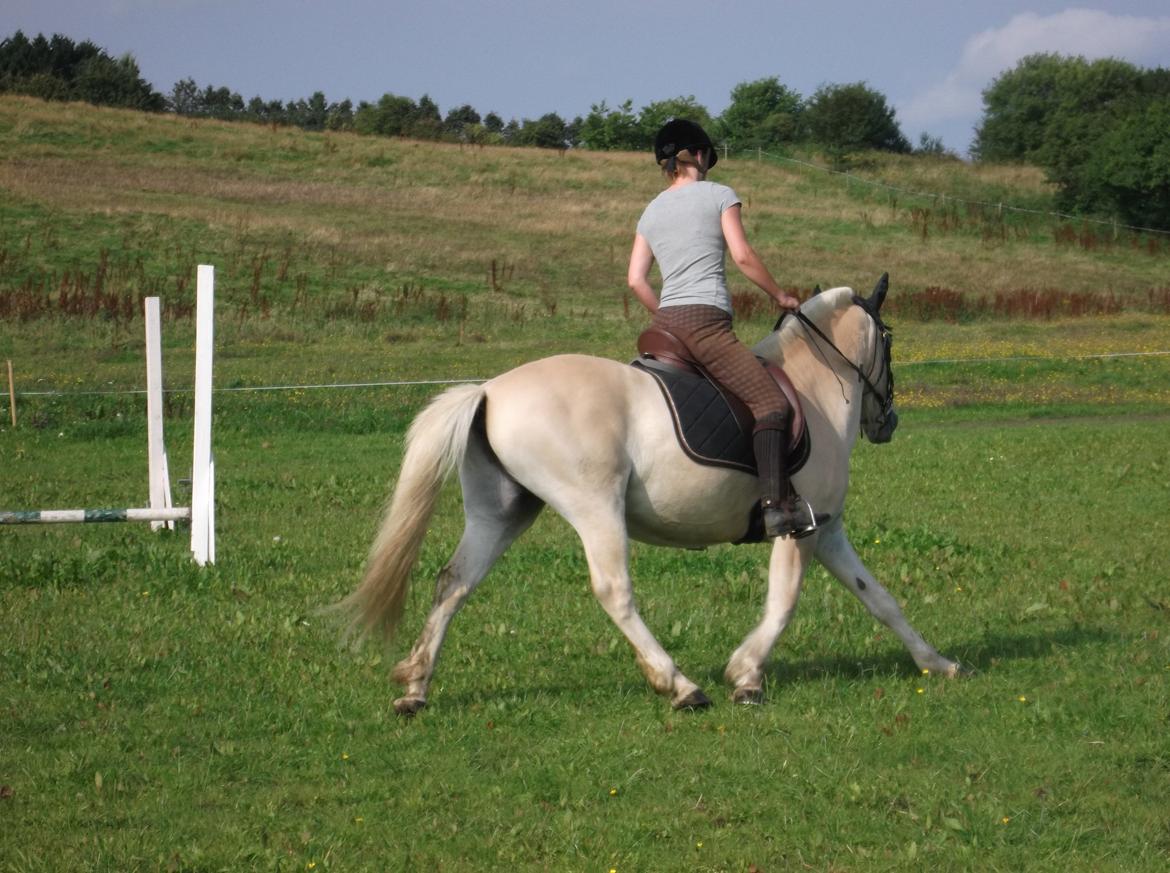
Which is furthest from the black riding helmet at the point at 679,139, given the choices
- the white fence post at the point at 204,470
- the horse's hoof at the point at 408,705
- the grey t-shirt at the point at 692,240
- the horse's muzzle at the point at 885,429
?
the white fence post at the point at 204,470

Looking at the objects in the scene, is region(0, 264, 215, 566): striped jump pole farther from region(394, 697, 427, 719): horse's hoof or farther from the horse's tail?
region(394, 697, 427, 719): horse's hoof

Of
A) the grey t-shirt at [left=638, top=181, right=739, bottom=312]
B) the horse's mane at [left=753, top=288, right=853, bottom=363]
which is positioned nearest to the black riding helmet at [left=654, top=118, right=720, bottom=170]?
the grey t-shirt at [left=638, top=181, right=739, bottom=312]

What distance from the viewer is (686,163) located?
23.9ft

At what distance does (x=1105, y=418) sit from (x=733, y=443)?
60.1 ft

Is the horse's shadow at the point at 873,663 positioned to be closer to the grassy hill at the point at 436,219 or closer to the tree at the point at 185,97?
the grassy hill at the point at 436,219

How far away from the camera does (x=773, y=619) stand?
7164 millimetres

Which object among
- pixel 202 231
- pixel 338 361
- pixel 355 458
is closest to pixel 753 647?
pixel 355 458

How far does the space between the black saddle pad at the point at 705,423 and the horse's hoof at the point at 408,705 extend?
5.86 feet

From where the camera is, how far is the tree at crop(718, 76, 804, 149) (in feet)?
341

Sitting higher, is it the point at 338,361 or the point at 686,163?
the point at 686,163

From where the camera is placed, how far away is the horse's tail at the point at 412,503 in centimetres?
659

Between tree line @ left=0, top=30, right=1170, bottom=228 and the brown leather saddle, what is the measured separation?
5731 centimetres

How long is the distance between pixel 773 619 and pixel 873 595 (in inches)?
27.2

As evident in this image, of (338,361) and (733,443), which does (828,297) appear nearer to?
(733,443)
